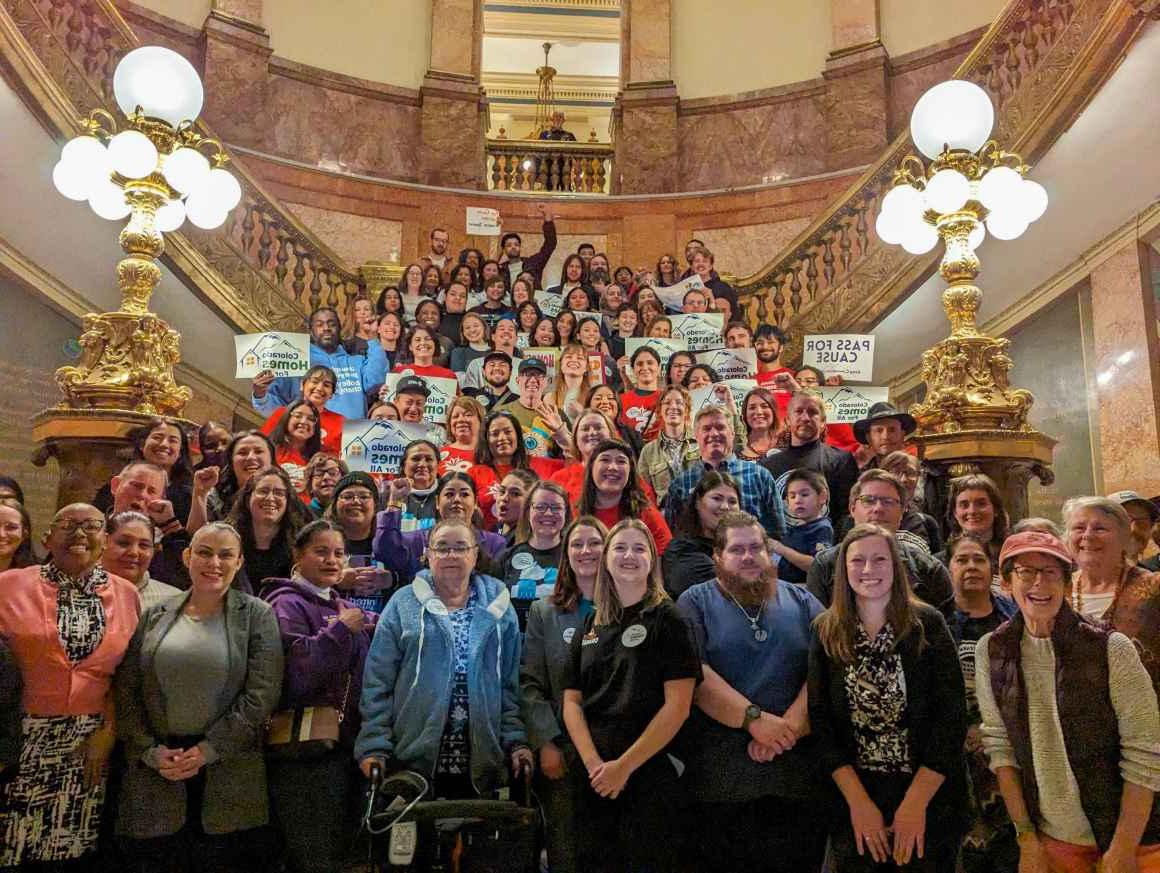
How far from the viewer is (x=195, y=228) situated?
916cm

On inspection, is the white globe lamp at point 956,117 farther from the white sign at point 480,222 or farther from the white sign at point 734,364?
the white sign at point 480,222

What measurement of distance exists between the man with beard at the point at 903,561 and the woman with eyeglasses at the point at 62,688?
8.51 feet

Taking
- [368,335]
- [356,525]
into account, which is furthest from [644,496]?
[368,335]

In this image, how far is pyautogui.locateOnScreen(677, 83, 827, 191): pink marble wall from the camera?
1416 cm

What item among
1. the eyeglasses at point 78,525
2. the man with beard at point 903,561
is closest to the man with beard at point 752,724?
the man with beard at point 903,561

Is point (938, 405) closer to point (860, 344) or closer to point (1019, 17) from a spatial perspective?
point (860, 344)

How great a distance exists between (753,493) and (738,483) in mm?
84

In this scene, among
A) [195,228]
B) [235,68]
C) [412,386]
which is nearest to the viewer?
[412,386]

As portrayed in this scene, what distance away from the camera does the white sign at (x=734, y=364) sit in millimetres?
7609

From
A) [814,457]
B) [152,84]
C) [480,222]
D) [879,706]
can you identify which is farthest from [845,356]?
[480,222]

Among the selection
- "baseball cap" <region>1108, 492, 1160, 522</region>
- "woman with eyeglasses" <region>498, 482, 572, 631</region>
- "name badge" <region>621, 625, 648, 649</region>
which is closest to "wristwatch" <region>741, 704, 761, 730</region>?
"name badge" <region>621, 625, 648, 649</region>

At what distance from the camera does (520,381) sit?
263 inches

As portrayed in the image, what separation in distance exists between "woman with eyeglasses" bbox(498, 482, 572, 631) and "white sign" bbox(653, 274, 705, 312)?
5.80 m

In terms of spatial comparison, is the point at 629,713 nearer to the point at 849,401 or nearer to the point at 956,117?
the point at 849,401
